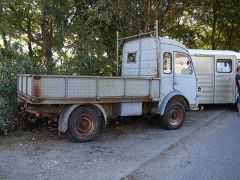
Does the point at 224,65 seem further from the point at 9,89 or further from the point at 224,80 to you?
the point at 9,89

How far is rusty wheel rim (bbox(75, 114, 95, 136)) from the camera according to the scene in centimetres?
904

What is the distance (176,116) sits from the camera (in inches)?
435

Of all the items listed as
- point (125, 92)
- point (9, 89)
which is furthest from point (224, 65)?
point (9, 89)

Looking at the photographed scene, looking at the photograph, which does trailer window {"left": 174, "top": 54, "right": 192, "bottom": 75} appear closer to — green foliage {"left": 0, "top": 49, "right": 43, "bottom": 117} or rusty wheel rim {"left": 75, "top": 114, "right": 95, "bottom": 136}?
rusty wheel rim {"left": 75, "top": 114, "right": 95, "bottom": 136}

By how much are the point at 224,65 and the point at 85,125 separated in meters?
8.26

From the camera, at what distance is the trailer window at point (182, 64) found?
36.2ft

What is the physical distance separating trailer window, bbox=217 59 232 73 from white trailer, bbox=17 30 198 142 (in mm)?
4195

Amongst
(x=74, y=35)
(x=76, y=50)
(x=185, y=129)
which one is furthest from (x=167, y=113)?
(x=74, y=35)

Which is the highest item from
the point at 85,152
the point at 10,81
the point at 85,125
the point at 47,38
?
the point at 47,38

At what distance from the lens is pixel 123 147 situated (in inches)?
340

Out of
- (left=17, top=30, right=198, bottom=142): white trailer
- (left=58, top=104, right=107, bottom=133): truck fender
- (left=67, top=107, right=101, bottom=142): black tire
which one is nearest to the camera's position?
(left=17, top=30, right=198, bottom=142): white trailer

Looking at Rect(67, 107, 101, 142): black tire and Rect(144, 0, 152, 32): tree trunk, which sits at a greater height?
Rect(144, 0, 152, 32): tree trunk

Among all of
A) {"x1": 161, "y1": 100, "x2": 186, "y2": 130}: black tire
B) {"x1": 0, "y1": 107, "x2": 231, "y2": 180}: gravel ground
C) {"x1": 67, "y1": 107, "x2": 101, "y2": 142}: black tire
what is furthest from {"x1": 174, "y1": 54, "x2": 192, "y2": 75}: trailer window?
{"x1": 67, "y1": 107, "x2": 101, "y2": 142}: black tire

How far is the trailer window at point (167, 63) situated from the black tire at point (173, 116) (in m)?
Answer: 0.89
